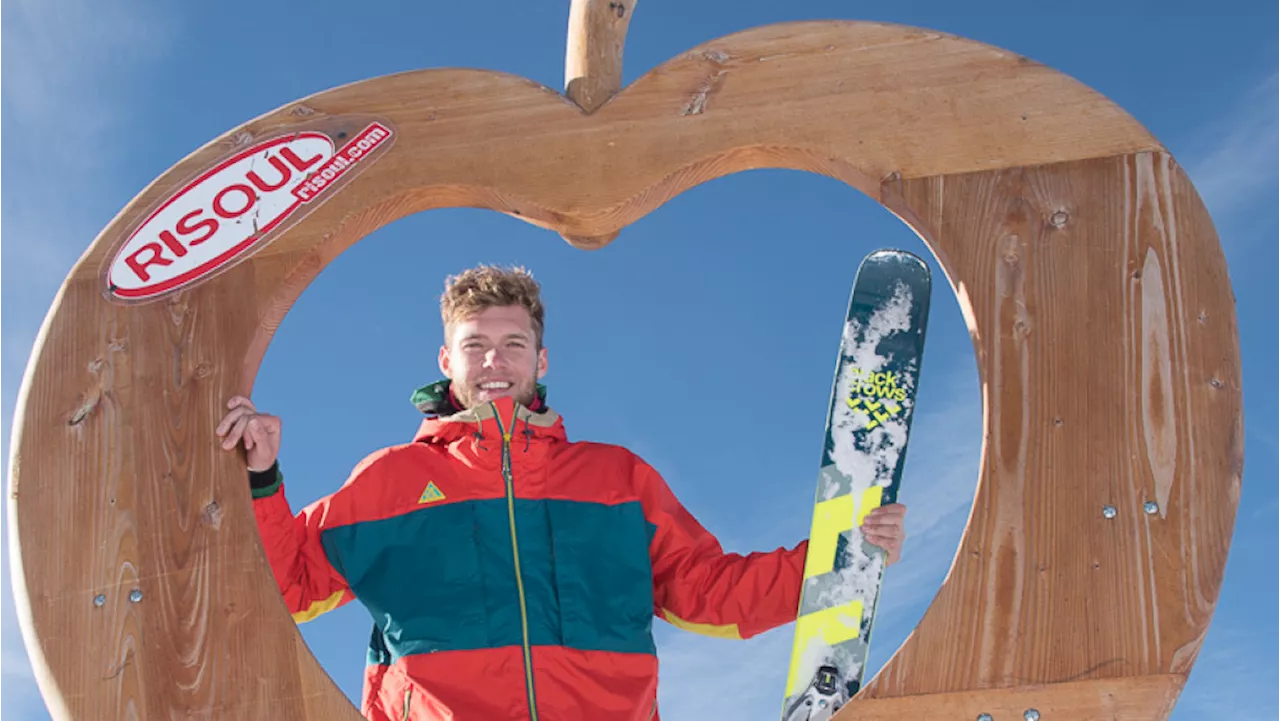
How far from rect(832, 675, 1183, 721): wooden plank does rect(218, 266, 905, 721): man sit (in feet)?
2.03

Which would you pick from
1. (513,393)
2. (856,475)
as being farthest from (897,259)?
(513,393)

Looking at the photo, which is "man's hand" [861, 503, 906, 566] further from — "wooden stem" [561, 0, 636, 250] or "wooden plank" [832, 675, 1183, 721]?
"wooden stem" [561, 0, 636, 250]

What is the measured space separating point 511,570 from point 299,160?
1164 millimetres

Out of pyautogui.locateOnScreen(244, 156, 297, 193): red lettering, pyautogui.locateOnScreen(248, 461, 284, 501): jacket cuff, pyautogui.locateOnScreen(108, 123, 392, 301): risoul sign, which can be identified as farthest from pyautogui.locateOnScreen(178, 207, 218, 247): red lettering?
pyautogui.locateOnScreen(248, 461, 284, 501): jacket cuff

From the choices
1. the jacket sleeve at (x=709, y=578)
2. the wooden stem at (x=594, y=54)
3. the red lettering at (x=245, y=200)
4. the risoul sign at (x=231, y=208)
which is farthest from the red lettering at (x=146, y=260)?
the jacket sleeve at (x=709, y=578)

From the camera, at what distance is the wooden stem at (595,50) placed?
3.20m

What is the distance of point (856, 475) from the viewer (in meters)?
3.23

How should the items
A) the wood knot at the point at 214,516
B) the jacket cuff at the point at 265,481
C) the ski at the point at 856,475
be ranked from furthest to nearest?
the ski at the point at 856,475
the jacket cuff at the point at 265,481
the wood knot at the point at 214,516

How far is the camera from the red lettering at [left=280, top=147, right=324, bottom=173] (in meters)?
3.16

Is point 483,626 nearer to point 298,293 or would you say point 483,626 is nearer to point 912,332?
point 298,293

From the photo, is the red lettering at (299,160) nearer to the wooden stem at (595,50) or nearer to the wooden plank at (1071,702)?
the wooden stem at (595,50)

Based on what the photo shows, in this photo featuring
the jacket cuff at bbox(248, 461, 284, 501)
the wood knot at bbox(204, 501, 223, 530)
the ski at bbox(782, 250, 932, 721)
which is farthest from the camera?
the ski at bbox(782, 250, 932, 721)

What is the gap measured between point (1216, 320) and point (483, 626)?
1875 mm

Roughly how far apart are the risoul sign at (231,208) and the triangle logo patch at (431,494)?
778 mm
